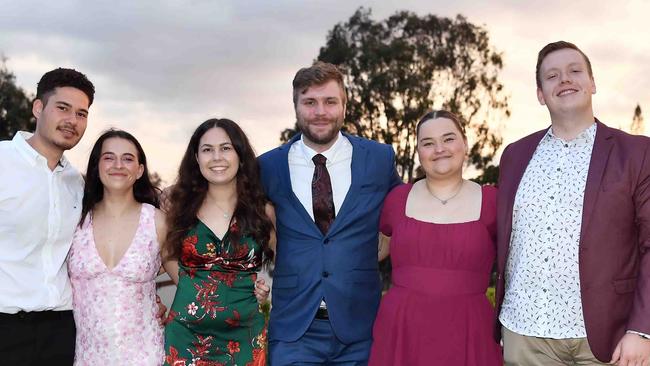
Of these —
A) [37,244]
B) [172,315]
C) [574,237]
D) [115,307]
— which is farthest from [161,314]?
[574,237]

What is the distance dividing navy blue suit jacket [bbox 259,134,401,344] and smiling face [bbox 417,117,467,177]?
49 centimetres

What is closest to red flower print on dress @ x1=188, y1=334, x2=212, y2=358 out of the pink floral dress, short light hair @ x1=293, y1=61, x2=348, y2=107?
the pink floral dress

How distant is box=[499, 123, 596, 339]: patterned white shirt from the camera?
12.2 ft

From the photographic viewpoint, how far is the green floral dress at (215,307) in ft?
13.8

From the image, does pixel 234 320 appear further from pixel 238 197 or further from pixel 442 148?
pixel 442 148

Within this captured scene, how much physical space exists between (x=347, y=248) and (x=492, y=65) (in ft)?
83.7

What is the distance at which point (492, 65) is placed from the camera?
93.7 ft

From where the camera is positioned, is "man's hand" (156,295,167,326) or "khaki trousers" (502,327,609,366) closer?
"khaki trousers" (502,327,609,366)

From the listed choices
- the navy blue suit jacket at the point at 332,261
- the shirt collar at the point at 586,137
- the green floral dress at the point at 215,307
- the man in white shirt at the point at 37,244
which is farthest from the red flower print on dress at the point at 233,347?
the shirt collar at the point at 586,137

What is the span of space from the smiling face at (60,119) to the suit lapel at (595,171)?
3.16 meters

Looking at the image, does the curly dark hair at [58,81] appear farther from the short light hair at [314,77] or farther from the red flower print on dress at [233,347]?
the red flower print on dress at [233,347]

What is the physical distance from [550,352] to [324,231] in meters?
1.55

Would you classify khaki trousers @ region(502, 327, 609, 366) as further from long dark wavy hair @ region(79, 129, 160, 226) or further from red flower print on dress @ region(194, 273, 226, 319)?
long dark wavy hair @ region(79, 129, 160, 226)

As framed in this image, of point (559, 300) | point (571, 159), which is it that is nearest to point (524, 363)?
point (559, 300)
